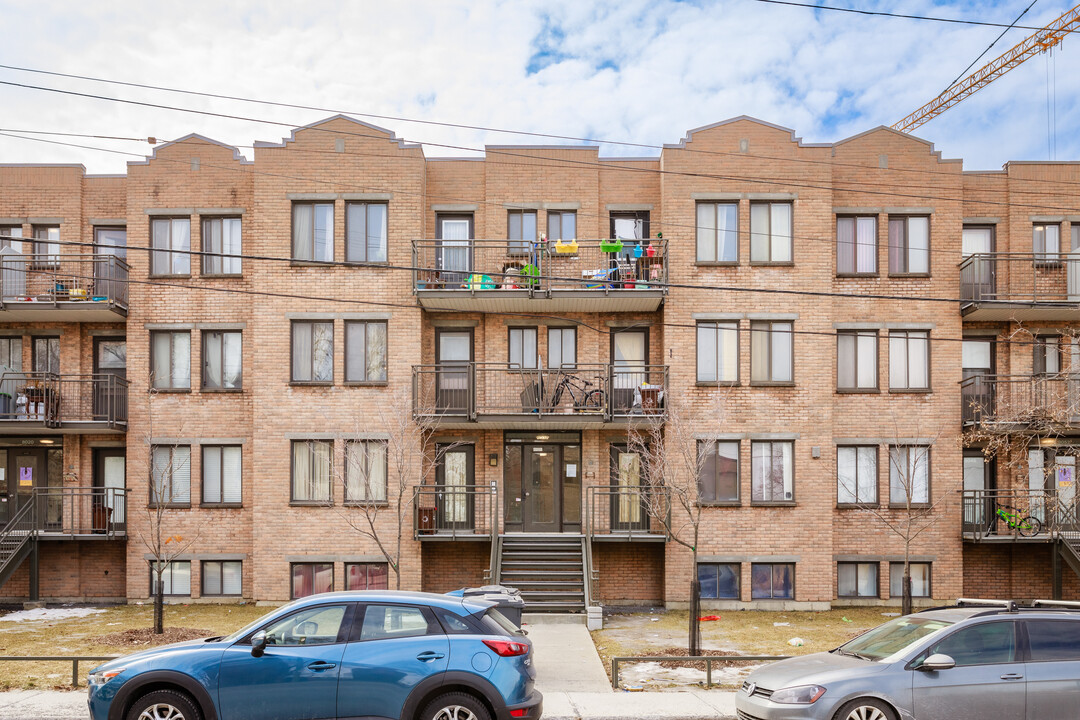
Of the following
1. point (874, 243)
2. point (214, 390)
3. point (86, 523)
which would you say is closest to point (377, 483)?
point (214, 390)

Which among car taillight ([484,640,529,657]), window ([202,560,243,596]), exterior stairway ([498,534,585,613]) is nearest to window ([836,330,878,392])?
exterior stairway ([498,534,585,613])

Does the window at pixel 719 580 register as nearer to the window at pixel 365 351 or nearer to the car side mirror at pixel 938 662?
the window at pixel 365 351

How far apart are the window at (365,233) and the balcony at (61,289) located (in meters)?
5.12

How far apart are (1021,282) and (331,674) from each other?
18469 mm

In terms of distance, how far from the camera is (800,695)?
27.7 ft

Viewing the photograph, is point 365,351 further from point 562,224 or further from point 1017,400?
point 1017,400

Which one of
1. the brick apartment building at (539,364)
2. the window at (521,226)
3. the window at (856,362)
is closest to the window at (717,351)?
the brick apartment building at (539,364)

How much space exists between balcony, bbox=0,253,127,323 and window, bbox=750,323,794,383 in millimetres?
14318

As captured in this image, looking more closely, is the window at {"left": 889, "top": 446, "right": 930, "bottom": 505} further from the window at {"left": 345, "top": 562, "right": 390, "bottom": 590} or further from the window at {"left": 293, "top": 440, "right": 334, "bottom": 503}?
the window at {"left": 293, "top": 440, "right": 334, "bottom": 503}

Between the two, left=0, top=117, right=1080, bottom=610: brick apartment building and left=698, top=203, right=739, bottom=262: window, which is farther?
left=698, top=203, right=739, bottom=262: window

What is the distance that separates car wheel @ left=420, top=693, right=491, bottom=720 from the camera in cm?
819

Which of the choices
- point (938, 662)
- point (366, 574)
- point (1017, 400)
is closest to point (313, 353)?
point (366, 574)

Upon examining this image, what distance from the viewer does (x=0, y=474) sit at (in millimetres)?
20516

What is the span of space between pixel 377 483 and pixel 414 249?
532cm
